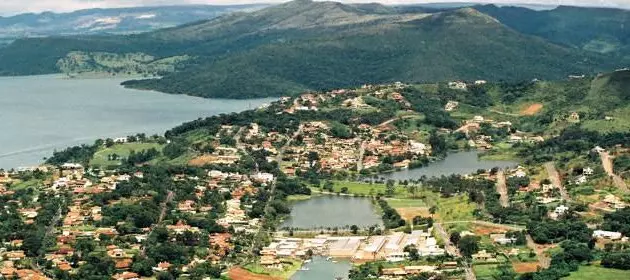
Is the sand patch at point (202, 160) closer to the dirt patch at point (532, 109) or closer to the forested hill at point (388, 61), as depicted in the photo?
the dirt patch at point (532, 109)

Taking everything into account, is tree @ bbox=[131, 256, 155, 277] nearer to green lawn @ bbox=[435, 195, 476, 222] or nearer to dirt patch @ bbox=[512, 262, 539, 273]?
dirt patch @ bbox=[512, 262, 539, 273]

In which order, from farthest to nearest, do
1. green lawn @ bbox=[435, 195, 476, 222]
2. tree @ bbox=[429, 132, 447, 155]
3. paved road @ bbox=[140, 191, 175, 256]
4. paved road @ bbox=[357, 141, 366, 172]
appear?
tree @ bbox=[429, 132, 447, 155] → paved road @ bbox=[357, 141, 366, 172] → green lawn @ bbox=[435, 195, 476, 222] → paved road @ bbox=[140, 191, 175, 256]

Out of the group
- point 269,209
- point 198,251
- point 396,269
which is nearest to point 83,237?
point 198,251

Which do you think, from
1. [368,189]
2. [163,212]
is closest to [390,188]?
[368,189]

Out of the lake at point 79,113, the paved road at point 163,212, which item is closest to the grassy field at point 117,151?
the lake at point 79,113

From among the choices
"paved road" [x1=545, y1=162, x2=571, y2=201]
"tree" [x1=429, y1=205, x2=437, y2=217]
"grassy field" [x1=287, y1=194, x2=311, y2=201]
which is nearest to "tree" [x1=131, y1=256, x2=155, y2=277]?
A: "tree" [x1=429, y1=205, x2=437, y2=217]

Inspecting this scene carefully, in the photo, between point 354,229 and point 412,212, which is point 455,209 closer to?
point 412,212
